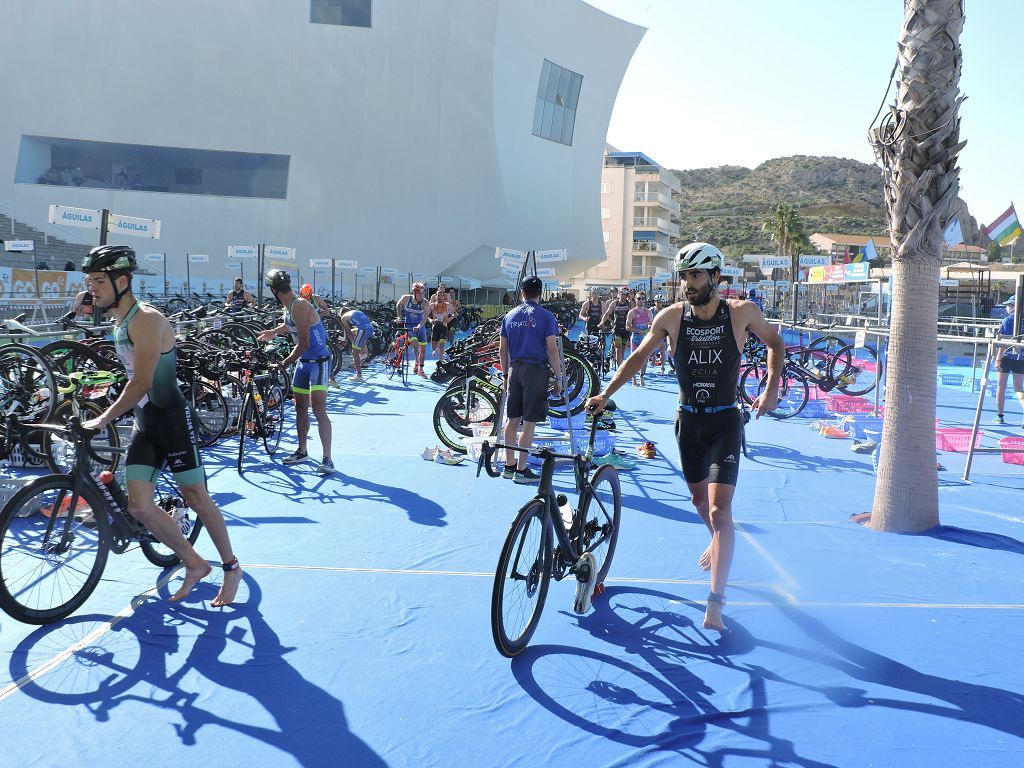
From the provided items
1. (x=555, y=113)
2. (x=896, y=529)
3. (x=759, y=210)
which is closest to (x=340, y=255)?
(x=555, y=113)

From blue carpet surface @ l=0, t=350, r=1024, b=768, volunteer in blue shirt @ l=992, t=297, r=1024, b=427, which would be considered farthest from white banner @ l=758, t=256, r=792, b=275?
blue carpet surface @ l=0, t=350, r=1024, b=768

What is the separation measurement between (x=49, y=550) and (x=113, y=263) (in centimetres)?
153

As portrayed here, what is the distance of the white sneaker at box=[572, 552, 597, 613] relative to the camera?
14.0 feet

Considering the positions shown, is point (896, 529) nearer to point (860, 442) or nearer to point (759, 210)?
point (860, 442)

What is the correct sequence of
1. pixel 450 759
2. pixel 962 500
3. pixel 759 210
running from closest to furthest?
pixel 450 759 < pixel 962 500 < pixel 759 210

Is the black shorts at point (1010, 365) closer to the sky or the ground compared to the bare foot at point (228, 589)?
closer to the sky

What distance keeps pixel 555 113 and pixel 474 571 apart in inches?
1945

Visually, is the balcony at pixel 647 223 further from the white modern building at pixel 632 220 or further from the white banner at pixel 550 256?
the white banner at pixel 550 256

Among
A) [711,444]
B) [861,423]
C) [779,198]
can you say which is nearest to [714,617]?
[711,444]

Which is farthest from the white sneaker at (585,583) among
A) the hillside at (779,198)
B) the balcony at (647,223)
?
the hillside at (779,198)

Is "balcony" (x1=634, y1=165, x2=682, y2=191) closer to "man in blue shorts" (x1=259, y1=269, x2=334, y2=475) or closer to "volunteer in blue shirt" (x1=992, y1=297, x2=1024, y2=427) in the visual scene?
"volunteer in blue shirt" (x1=992, y1=297, x2=1024, y2=427)

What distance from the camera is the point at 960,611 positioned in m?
4.63

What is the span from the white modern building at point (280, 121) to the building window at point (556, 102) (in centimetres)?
195

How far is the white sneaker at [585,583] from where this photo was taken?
14.0ft
